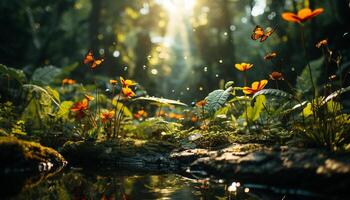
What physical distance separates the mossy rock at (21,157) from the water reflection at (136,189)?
1.38 ft

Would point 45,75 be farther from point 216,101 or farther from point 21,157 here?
point 216,101

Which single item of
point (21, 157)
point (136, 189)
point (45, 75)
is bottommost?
point (136, 189)

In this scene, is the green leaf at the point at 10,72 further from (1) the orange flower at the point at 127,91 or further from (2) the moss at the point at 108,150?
(1) the orange flower at the point at 127,91

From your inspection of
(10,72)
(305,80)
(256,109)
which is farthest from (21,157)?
(305,80)

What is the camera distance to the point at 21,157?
442cm

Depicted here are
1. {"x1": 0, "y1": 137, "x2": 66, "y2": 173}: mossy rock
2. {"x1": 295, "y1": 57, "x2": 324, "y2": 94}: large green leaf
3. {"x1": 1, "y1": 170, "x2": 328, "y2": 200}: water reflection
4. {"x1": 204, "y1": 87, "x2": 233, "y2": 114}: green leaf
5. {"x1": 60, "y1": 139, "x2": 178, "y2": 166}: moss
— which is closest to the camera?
{"x1": 1, "y1": 170, "x2": 328, "y2": 200}: water reflection

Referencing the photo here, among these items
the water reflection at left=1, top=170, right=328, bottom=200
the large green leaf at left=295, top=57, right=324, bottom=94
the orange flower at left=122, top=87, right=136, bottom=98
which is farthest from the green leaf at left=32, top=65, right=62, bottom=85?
the large green leaf at left=295, top=57, right=324, bottom=94

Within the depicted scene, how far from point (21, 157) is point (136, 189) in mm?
1597

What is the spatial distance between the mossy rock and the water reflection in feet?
1.38

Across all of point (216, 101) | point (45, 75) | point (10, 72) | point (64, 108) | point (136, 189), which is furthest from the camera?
point (45, 75)

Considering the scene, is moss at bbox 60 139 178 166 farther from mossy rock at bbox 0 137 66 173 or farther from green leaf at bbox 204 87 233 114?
green leaf at bbox 204 87 233 114

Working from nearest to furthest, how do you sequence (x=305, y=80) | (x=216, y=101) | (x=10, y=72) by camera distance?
(x=216, y=101) < (x=10, y=72) < (x=305, y=80)

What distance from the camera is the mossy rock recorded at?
4.34 meters

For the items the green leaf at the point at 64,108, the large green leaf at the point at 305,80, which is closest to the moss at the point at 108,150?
the green leaf at the point at 64,108
